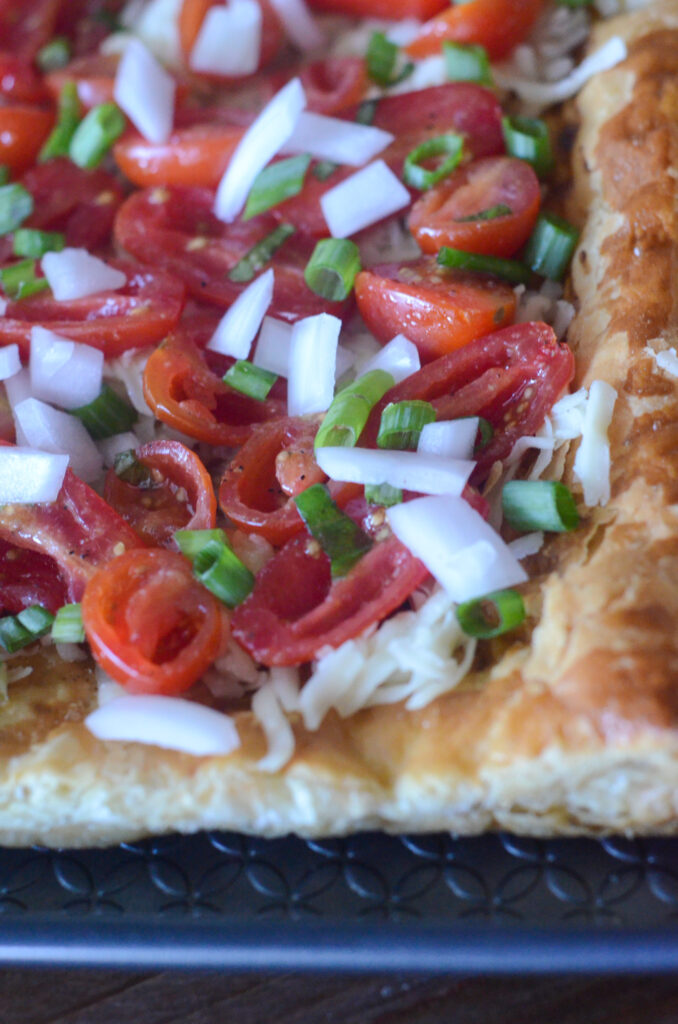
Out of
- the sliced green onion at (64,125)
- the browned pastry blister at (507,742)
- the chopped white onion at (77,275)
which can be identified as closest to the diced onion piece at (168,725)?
the browned pastry blister at (507,742)

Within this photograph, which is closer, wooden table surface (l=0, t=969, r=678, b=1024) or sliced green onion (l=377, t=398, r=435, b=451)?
wooden table surface (l=0, t=969, r=678, b=1024)

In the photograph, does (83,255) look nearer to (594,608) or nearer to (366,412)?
(366,412)

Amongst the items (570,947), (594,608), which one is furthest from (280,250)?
(570,947)

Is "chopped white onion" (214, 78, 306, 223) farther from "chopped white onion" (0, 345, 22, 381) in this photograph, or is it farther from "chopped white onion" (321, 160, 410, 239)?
"chopped white onion" (0, 345, 22, 381)

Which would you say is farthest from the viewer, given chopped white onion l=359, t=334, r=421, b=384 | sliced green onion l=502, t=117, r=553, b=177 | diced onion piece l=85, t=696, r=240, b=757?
sliced green onion l=502, t=117, r=553, b=177

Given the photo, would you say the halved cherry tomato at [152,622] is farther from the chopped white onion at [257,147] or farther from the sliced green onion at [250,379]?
the chopped white onion at [257,147]

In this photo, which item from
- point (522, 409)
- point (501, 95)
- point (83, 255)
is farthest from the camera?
point (501, 95)

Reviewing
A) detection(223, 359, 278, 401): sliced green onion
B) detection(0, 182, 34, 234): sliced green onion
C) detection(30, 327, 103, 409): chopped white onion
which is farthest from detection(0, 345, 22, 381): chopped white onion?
detection(0, 182, 34, 234): sliced green onion
